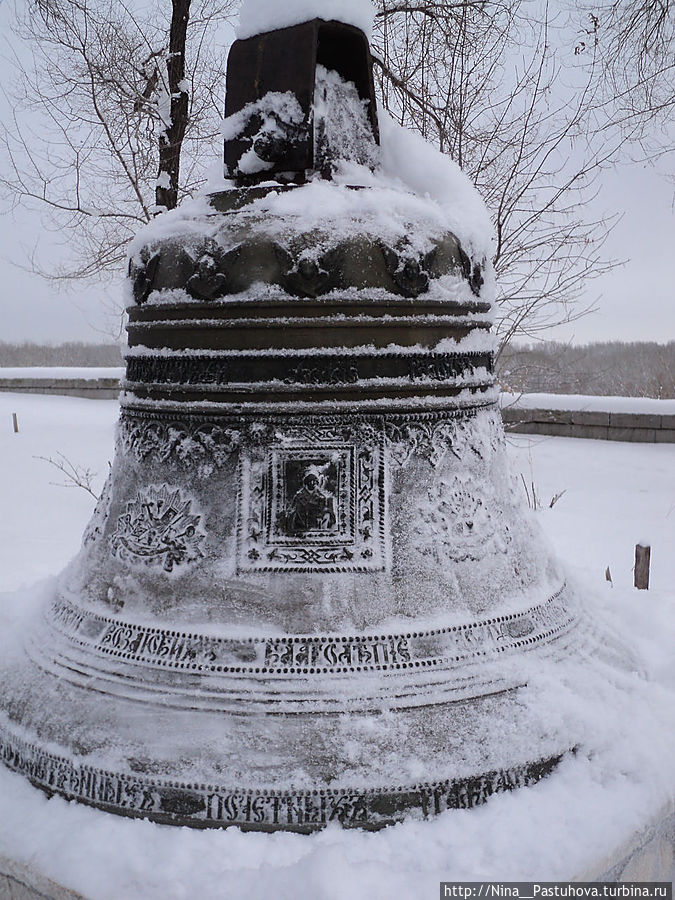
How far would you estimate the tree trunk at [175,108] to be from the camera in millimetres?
6547

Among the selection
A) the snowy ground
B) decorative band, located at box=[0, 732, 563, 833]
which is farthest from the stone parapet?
decorative band, located at box=[0, 732, 563, 833]

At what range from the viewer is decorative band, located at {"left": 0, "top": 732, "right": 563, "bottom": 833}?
1.63 metres

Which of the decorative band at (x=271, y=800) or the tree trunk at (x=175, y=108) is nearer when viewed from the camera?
the decorative band at (x=271, y=800)

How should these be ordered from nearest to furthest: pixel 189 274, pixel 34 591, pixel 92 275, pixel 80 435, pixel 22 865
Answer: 1. pixel 22 865
2. pixel 189 274
3. pixel 34 591
4. pixel 92 275
5. pixel 80 435

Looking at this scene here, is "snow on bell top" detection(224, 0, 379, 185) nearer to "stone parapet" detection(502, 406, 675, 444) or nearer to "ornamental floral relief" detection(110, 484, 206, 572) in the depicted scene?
"ornamental floral relief" detection(110, 484, 206, 572)

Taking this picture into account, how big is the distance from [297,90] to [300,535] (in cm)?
112

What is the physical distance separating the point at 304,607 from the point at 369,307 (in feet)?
2.46

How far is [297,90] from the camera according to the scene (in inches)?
75.9

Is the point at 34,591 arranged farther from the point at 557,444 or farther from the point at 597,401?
the point at 597,401

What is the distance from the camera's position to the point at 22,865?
5.21 feet

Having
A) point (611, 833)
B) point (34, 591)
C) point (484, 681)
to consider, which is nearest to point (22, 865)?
point (484, 681)

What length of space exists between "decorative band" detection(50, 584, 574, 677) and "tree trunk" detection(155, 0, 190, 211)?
211 inches

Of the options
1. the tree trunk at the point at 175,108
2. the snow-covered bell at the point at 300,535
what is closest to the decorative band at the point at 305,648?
the snow-covered bell at the point at 300,535

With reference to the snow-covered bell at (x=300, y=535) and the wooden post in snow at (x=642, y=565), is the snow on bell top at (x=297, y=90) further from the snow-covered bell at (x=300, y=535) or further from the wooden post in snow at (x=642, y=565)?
the wooden post in snow at (x=642, y=565)
